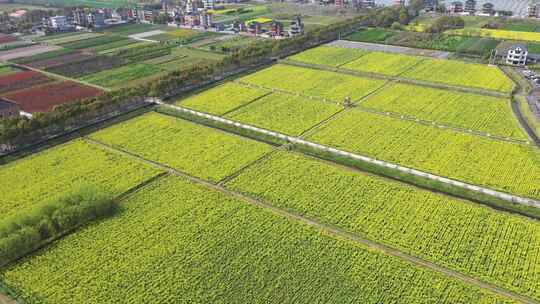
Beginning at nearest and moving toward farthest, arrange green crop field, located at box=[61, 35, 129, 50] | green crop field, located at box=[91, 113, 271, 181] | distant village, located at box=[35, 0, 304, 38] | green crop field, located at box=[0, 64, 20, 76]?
green crop field, located at box=[91, 113, 271, 181] < green crop field, located at box=[0, 64, 20, 76] < green crop field, located at box=[61, 35, 129, 50] < distant village, located at box=[35, 0, 304, 38]

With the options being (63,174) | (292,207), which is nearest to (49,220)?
(63,174)

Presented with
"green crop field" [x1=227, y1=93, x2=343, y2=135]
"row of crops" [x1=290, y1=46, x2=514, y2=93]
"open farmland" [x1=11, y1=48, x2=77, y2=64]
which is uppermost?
"open farmland" [x1=11, y1=48, x2=77, y2=64]

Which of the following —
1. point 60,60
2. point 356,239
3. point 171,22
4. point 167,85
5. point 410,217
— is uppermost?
point 171,22

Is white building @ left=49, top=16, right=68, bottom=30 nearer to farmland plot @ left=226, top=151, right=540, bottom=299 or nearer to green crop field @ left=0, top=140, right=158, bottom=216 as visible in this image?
green crop field @ left=0, top=140, right=158, bottom=216

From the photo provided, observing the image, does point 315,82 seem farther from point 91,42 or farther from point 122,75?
point 91,42

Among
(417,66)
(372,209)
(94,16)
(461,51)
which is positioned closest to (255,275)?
(372,209)

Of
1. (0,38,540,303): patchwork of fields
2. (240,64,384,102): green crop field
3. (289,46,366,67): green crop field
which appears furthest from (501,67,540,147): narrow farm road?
A: (289,46,366,67): green crop field

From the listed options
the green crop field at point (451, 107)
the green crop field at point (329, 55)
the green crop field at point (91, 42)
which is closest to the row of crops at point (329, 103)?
the green crop field at point (451, 107)
